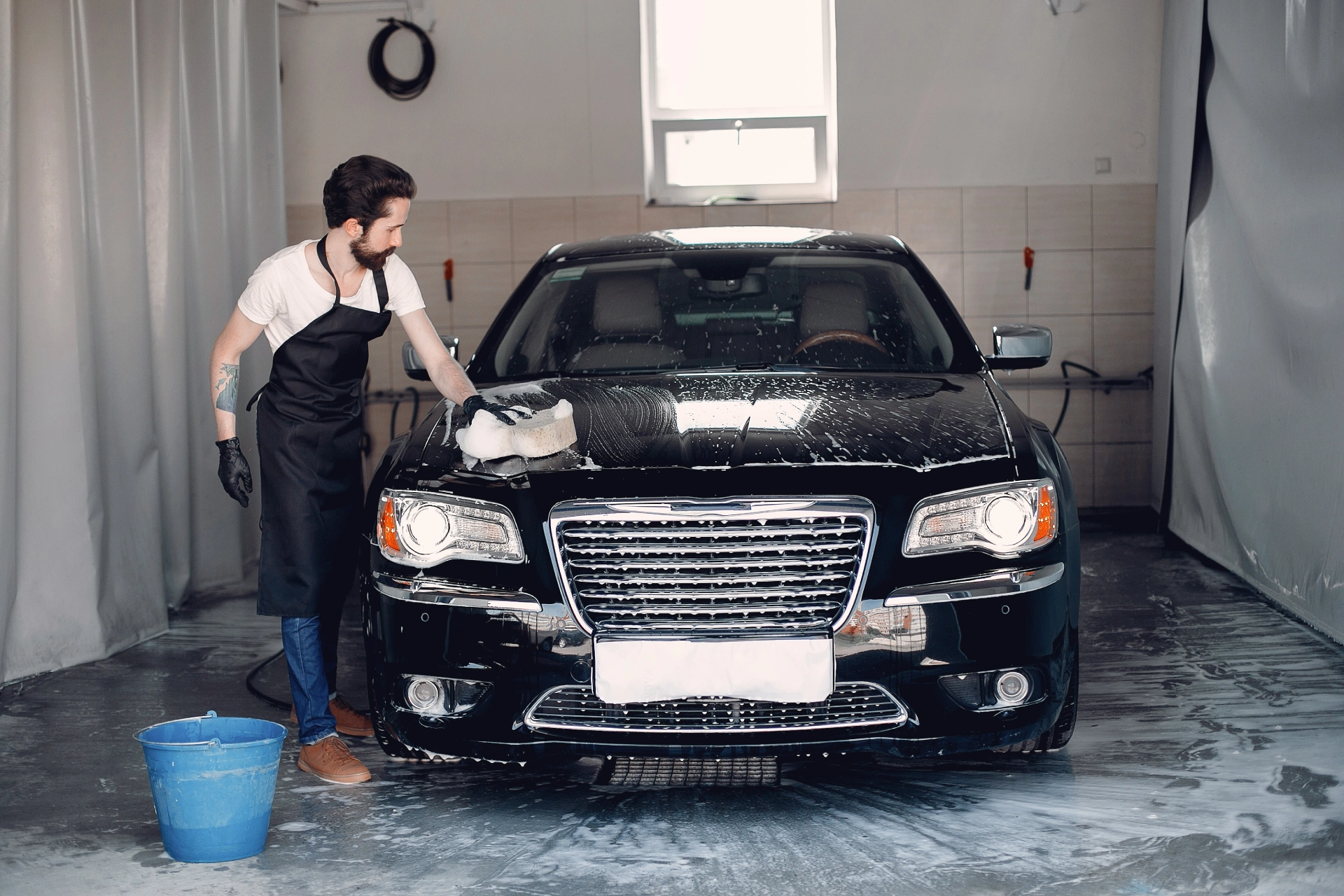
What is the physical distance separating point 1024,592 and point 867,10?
191 inches

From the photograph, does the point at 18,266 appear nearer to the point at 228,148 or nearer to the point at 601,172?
the point at 228,148

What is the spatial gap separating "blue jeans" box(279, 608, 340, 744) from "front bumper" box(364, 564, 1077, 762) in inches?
23.8

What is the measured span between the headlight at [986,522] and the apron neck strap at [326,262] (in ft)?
4.58

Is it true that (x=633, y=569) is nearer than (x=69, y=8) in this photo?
Yes

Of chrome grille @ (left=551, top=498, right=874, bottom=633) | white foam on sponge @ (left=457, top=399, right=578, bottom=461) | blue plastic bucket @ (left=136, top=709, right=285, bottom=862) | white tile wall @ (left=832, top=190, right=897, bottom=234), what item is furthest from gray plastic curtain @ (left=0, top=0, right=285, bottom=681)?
white tile wall @ (left=832, top=190, right=897, bottom=234)

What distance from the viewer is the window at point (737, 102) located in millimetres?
6738

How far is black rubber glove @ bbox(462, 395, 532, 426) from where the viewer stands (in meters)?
2.66

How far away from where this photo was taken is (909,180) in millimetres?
6656

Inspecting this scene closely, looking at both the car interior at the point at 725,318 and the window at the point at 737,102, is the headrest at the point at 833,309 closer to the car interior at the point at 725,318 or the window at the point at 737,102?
the car interior at the point at 725,318

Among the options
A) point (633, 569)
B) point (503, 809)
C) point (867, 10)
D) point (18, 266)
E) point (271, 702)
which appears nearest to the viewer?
point (633, 569)

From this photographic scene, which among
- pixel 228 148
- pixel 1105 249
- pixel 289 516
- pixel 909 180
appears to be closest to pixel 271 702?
pixel 289 516

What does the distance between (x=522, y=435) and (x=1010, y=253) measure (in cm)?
473

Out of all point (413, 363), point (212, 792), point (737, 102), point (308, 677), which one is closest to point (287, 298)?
point (413, 363)

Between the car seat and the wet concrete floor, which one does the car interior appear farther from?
the wet concrete floor
